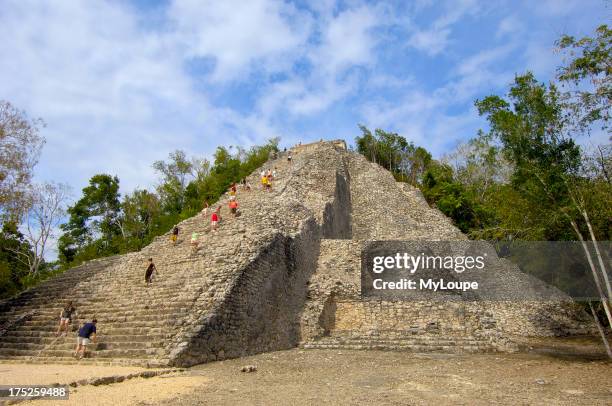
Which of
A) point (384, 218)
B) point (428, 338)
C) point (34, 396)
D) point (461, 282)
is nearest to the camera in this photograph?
point (34, 396)

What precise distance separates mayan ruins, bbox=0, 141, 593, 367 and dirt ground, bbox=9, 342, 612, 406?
98 centimetres

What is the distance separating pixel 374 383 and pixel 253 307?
4.53 meters

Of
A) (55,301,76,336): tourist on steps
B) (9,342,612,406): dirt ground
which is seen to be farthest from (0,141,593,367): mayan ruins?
(9,342,612,406): dirt ground

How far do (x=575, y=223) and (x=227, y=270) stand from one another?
8.33 meters

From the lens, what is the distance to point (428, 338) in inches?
451

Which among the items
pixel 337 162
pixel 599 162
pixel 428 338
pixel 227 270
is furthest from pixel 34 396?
pixel 337 162

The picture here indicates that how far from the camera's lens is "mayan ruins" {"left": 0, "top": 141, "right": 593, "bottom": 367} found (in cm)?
911

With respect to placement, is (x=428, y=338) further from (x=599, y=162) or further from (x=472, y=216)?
(x=472, y=216)

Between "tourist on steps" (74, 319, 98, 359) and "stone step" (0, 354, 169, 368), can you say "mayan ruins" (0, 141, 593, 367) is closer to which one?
"stone step" (0, 354, 169, 368)

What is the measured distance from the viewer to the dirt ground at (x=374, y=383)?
17.8ft

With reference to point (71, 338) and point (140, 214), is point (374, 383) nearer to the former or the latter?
point (71, 338)

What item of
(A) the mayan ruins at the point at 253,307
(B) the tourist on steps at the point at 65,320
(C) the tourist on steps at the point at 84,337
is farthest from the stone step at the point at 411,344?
(B) the tourist on steps at the point at 65,320

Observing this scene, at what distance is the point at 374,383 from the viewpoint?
6645mm

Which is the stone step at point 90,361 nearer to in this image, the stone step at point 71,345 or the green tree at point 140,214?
the stone step at point 71,345
